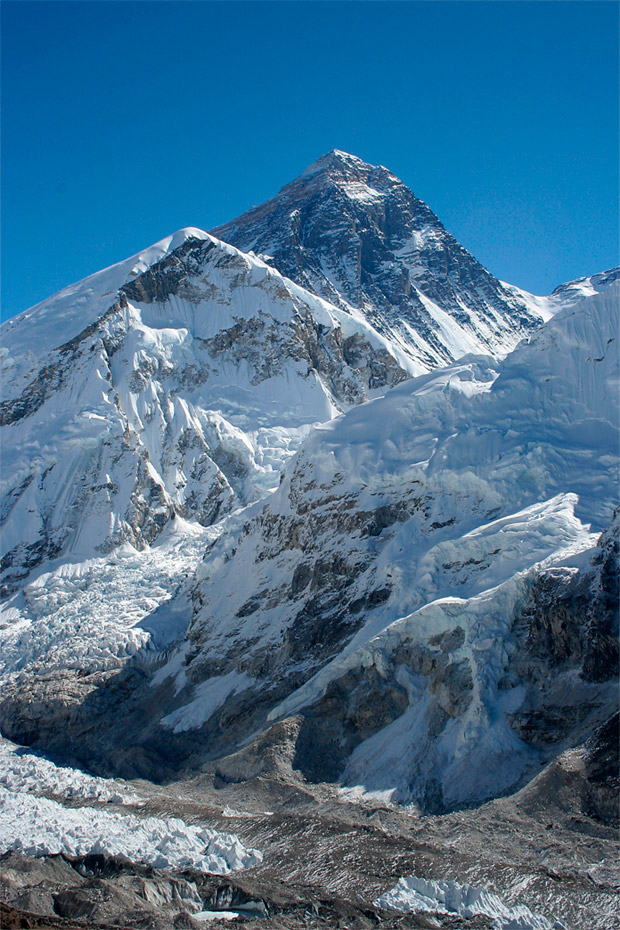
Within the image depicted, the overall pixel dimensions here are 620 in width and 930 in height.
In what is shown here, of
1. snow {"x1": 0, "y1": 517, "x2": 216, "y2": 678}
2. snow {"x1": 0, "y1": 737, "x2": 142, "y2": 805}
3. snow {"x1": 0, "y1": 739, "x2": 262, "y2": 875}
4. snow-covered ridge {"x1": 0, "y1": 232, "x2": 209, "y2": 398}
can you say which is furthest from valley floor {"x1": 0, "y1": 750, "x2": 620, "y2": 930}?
snow-covered ridge {"x1": 0, "y1": 232, "x2": 209, "y2": 398}

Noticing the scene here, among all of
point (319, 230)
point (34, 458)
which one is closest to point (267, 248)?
point (319, 230)

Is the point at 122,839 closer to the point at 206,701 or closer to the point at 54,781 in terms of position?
the point at 54,781

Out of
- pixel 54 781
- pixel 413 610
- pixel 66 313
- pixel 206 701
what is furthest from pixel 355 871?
pixel 66 313

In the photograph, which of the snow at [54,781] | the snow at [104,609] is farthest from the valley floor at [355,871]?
the snow at [104,609]

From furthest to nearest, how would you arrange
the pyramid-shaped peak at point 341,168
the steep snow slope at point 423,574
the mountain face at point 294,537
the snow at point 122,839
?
the pyramid-shaped peak at point 341,168 → the mountain face at point 294,537 → the steep snow slope at point 423,574 → the snow at point 122,839

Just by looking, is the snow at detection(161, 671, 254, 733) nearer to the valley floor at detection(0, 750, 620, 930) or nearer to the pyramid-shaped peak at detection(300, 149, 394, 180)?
the valley floor at detection(0, 750, 620, 930)

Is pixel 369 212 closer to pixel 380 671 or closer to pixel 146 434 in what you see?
pixel 146 434

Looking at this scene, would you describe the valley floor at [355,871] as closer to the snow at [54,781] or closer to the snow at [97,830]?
the snow at [97,830]
